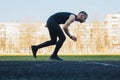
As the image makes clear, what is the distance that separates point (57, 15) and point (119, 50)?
23.2 m

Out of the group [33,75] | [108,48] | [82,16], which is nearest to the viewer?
[33,75]

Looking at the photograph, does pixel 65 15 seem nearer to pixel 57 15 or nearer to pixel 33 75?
pixel 57 15

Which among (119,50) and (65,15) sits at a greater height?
(65,15)

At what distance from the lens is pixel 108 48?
3372 cm

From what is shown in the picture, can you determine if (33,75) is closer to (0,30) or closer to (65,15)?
(65,15)

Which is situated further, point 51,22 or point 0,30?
point 0,30

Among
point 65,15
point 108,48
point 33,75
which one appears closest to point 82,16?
point 65,15

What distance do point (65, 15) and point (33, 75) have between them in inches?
200

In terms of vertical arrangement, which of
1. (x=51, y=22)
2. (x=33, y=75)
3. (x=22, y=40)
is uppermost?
(x=33, y=75)

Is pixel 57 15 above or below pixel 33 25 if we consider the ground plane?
above

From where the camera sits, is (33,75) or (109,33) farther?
(109,33)

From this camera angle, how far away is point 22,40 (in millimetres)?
34812

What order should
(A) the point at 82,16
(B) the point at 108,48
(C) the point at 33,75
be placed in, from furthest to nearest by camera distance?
(B) the point at 108,48 → (A) the point at 82,16 → (C) the point at 33,75

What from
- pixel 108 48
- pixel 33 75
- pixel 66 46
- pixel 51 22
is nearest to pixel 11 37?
pixel 66 46
